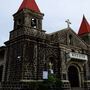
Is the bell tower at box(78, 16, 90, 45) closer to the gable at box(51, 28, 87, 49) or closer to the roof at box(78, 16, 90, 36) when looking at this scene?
the roof at box(78, 16, 90, 36)

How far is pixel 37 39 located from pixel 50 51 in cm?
201

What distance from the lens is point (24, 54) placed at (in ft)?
56.6

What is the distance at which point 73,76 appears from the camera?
21328 millimetres

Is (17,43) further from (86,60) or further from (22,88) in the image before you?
(86,60)

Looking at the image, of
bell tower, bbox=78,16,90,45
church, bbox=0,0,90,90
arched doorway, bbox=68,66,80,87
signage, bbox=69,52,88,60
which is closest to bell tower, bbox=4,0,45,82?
church, bbox=0,0,90,90

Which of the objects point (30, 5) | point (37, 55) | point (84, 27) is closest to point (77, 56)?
point (37, 55)

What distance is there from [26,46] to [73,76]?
7.13 m

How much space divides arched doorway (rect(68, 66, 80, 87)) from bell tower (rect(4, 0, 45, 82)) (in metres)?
4.51

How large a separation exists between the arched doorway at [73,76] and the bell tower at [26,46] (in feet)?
14.8

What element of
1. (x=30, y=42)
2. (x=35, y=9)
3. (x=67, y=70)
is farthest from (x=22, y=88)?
(x=35, y=9)

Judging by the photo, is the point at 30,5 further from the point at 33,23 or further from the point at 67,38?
the point at 67,38

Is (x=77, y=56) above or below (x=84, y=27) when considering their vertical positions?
below

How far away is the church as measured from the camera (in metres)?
17.3

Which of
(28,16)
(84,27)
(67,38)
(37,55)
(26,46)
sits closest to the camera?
(26,46)
